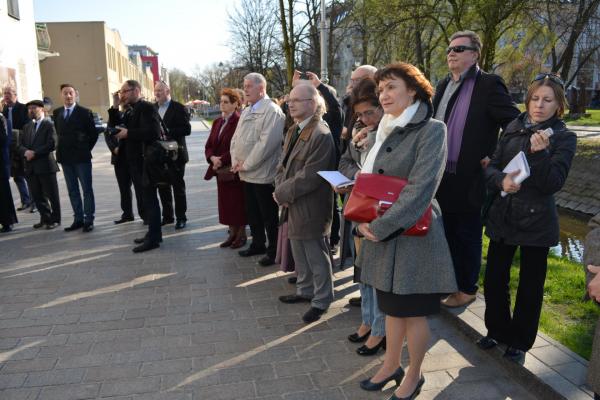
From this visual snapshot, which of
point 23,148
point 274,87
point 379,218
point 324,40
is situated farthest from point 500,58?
point 379,218

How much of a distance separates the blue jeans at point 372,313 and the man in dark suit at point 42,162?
5.86m

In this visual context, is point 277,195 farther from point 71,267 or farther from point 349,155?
point 71,267

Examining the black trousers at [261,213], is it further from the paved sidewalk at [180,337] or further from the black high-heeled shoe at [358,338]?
the black high-heeled shoe at [358,338]

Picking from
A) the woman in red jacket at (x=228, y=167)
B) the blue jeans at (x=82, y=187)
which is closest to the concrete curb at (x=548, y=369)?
the woman in red jacket at (x=228, y=167)

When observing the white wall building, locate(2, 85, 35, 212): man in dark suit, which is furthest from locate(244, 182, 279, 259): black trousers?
the white wall building

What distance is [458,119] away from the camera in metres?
4.11

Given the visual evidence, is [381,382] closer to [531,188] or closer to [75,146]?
[531,188]

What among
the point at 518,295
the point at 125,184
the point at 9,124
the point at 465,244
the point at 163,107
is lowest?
the point at 518,295

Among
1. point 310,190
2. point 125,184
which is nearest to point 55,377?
point 310,190

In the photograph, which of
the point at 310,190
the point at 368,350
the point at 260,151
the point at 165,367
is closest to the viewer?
the point at 165,367

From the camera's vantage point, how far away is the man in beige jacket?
5.65m

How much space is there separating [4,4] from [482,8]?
15194mm

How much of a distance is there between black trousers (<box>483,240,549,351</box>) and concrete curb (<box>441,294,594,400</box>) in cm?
13

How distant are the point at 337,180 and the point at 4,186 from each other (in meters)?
6.04
